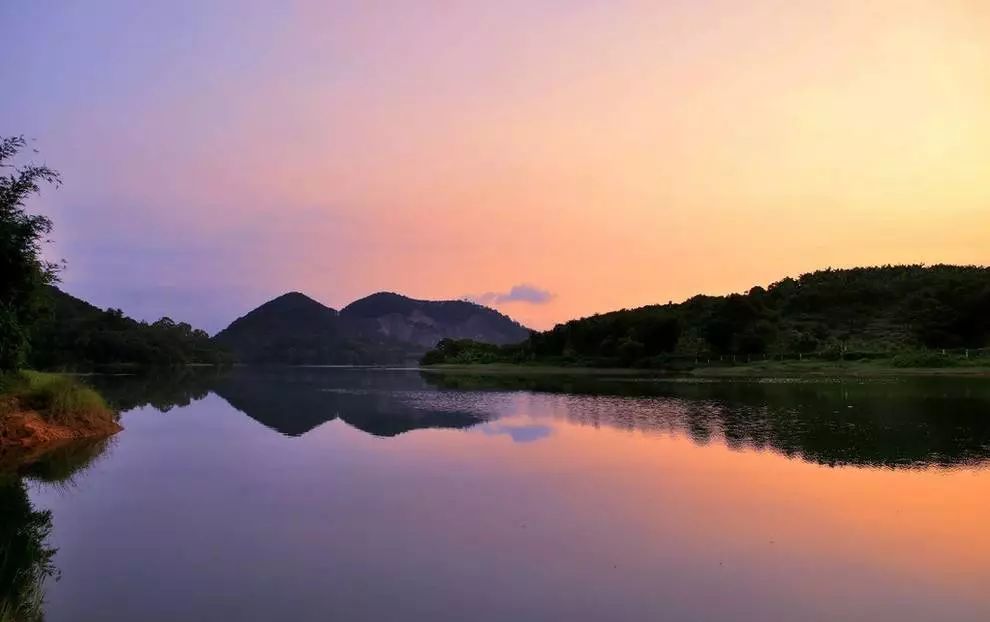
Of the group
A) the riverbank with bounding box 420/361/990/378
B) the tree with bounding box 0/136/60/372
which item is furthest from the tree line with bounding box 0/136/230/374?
the riverbank with bounding box 420/361/990/378

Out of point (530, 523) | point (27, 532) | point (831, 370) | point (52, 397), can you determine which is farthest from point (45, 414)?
point (831, 370)

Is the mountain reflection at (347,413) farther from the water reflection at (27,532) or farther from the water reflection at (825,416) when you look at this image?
the water reflection at (27,532)

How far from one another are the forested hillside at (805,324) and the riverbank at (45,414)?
5614cm

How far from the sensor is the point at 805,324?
3415 inches

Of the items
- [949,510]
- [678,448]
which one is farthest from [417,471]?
[949,510]

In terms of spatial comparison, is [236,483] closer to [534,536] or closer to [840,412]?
[534,536]

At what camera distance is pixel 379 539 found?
9.27 meters

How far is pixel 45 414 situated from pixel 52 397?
0.57 m

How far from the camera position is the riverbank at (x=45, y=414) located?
17.3 m

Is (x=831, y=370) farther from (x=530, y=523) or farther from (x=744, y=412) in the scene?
(x=530, y=523)

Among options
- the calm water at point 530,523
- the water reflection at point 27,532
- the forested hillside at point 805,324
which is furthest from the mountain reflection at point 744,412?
the forested hillside at point 805,324

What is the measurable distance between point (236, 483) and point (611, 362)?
244 feet

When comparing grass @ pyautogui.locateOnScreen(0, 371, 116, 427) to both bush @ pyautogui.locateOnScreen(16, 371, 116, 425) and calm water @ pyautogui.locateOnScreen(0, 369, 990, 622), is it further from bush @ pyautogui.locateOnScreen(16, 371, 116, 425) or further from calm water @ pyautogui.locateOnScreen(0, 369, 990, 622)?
calm water @ pyautogui.locateOnScreen(0, 369, 990, 622)

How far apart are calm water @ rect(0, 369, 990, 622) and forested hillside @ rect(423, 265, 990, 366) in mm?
48989
